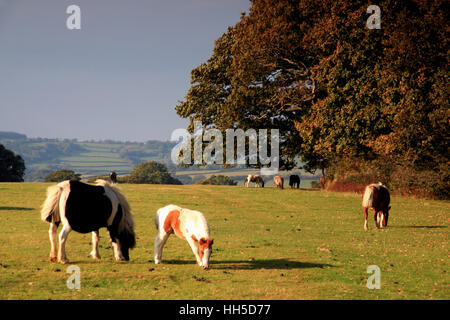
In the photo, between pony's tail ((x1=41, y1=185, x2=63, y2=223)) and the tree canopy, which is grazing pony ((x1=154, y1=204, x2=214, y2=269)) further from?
the tree canopy

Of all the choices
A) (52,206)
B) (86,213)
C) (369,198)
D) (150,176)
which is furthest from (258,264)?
(150,176)

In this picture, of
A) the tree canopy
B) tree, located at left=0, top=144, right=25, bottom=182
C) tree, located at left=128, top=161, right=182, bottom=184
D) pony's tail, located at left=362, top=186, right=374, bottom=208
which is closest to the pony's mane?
pony's tail, located at left=362, top=186, right=374, bottom=208

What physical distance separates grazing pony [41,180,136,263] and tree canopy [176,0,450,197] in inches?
951

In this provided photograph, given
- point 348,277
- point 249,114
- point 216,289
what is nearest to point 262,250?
point 348,277

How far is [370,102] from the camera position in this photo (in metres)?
35.3

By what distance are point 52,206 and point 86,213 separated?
103cm

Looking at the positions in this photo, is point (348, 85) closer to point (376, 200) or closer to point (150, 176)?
point (376, 200)

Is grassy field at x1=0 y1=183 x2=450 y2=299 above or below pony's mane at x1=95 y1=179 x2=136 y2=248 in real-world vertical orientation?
below

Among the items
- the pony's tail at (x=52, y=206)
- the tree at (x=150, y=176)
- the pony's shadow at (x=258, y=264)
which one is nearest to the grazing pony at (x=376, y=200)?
the pony's shadow at (x=258, y=264)

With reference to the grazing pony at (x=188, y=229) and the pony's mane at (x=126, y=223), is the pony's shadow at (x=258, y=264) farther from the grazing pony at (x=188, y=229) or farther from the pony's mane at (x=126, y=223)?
the pony's mane at (x=126, y=223)

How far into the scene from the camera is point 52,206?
45.4ft

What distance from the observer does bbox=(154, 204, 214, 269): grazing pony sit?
43.6ft

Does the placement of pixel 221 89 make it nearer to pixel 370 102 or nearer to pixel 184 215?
pixel 370 102
